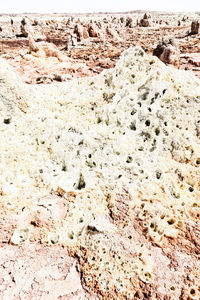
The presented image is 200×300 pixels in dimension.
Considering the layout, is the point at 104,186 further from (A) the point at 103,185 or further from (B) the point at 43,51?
(B) the point at 43,51

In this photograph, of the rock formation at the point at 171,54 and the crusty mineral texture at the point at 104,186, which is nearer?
the crusty mineral texture at the point at 104,186

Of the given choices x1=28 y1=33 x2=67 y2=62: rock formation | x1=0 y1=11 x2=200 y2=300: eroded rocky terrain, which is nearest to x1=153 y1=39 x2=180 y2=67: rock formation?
x1=28 y1=33 x2=67 y2=62: rock formation

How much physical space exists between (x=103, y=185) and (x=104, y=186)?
0.02m

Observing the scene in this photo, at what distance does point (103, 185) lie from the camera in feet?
11.1

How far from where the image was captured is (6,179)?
3455mm

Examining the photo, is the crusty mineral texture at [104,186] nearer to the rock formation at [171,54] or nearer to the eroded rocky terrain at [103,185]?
the eroded rocky terrain at [103,185]

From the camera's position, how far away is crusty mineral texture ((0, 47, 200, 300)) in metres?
2.72

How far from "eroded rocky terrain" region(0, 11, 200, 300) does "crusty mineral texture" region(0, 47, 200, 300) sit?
1 cm

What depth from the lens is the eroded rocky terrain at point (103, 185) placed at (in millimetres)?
2725

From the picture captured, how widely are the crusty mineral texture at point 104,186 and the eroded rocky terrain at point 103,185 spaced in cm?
1

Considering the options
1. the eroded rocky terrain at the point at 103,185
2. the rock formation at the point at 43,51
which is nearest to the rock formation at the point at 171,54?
the rock formation at the point at 43,51

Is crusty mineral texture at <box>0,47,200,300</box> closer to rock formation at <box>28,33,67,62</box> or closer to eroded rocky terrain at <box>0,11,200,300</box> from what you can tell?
eroded rocky terrain at <box>0,11,200,300</box>

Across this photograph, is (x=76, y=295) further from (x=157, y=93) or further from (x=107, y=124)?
(x=157, y=93)

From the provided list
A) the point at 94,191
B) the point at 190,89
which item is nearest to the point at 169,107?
the point at 190,89
